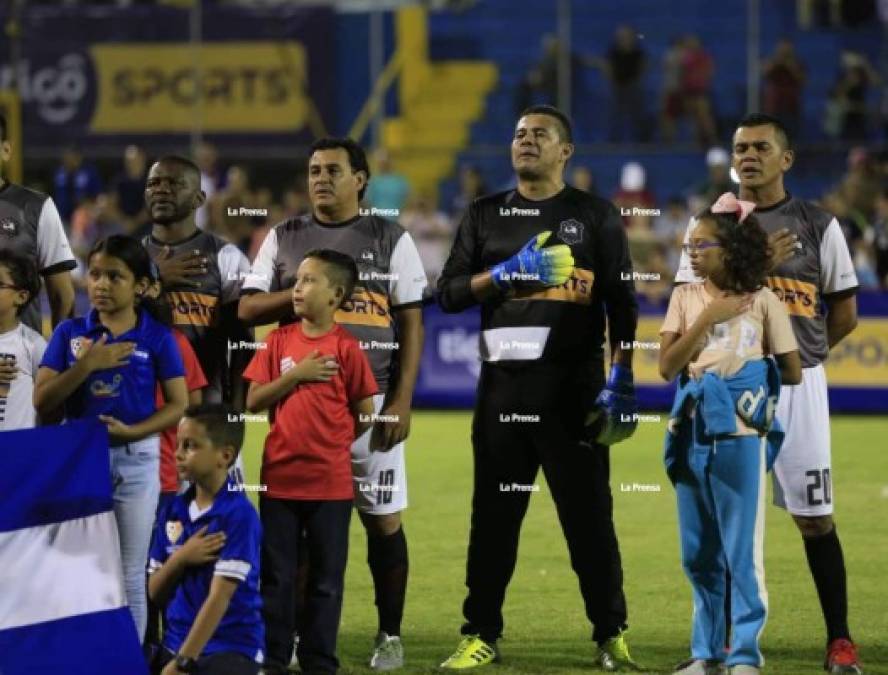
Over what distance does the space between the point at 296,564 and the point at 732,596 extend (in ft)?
5.34

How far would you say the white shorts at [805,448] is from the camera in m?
7.56

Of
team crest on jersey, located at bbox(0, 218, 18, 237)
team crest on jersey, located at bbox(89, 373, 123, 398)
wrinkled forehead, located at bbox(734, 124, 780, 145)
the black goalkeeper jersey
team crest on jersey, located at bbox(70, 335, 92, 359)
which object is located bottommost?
team crest on jersey, located at bbox(89, 373, 123, 398)

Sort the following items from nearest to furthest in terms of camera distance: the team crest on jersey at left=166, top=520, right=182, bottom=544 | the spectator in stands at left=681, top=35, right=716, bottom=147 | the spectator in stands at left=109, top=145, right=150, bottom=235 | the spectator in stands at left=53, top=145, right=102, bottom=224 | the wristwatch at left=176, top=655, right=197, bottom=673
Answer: the wristwatch at left=176, top=655, right=197, bottom=673
the team crest on jersey at left=166, top=520, right=182, bottom=544
the spectator in stands at left=109, top=145, right=150, bottom=235
the spectator in stands at left=53, top=145, right=102, bottom=224
the spectator in stands at left=681, top=35, right=716, bottom=147

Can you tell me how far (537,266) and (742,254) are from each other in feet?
2.80

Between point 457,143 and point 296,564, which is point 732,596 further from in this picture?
point 457,143

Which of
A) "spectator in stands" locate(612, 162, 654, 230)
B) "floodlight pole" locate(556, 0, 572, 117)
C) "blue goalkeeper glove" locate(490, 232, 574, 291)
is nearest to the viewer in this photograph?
"blue goalkeeper glove" locate(490, 232, 574, 291)

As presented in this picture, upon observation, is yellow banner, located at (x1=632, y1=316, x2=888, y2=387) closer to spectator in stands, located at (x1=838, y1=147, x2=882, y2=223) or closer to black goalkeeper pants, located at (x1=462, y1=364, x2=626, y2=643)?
spectator in stands, located at (x1=838, y1=147, x2=882, y2=223)

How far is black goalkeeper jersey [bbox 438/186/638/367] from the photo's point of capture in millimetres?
7551

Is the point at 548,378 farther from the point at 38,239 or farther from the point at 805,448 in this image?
A: the point at 38,239

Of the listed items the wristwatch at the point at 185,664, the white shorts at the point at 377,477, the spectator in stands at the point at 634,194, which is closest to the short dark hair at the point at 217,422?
the wristwatch at the point at 185,664

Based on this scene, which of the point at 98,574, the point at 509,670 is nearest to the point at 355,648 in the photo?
the point at 509,670

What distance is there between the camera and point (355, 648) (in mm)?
7922

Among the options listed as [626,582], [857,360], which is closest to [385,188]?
[857,360]

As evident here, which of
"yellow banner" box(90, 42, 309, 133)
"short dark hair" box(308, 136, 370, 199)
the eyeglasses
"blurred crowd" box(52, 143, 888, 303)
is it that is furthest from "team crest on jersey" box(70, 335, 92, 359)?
"yellow banner" box(90, 42, 309, 133)
